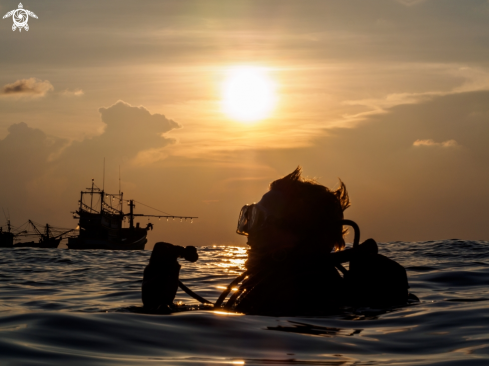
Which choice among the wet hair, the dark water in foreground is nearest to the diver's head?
the wet hair

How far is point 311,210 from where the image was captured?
14.3 ft

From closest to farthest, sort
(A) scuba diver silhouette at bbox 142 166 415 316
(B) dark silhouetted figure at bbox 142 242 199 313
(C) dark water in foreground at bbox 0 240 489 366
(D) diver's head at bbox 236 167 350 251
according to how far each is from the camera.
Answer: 1. (C) dark water in foreground at bbox 0 240 489 366
2. (A) scuba diver silhouette at bbox 142 166 415 316
3. (D) diver's head at bbox 236 167 350 251
4. (B) dark silhouetted figure at bbox 142 242 199 313

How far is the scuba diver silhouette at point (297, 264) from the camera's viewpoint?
4.12 m

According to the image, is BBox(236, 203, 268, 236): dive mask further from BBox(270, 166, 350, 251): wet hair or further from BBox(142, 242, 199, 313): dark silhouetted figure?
BBox(142, 242, 199, 313): dark silhouetted figure

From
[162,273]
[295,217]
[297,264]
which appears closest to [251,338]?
[297,264]

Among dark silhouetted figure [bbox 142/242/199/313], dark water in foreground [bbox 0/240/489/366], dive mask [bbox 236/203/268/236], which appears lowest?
dark water in foreground [bbox 0/240/489/366]

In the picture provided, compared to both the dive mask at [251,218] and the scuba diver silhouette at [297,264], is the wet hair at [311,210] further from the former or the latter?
the dive mask at [251,218]

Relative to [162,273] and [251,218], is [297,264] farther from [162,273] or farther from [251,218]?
[162,273]

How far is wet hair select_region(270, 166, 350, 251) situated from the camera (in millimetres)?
4328

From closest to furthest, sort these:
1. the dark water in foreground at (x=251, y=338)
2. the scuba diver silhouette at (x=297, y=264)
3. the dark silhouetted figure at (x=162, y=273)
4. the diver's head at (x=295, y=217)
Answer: the dark water in foreground at (x=251, y=338) < the scuba diver silhouette at (x=297, y=264) < the diver's head at (x=295, y=217) < the dark silhouetted figure at (x=162, y=273)

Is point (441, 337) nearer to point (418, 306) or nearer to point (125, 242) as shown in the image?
point (418, 306)

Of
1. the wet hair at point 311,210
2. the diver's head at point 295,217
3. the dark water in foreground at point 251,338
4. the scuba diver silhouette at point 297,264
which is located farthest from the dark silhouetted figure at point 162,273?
the wet hair at point 311,210

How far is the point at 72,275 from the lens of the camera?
11.5 meters

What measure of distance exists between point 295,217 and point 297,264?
0.42 metres
